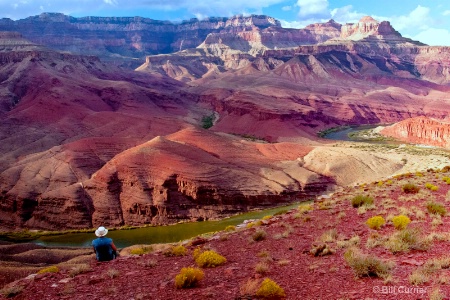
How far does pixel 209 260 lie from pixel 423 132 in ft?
313

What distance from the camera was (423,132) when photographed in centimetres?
9769

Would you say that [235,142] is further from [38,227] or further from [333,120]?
[333,120]

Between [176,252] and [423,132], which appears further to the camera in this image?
[423,132]

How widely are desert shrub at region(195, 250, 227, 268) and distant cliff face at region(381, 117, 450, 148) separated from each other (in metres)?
87.6

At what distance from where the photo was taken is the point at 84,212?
47.7 meters

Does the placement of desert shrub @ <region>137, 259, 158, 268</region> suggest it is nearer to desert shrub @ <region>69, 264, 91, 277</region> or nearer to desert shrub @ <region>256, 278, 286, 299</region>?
desert shrub @ <region>69, 264, 91, 277</region>

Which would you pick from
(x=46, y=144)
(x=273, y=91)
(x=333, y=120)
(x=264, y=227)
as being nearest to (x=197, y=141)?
(x=46, y=144)

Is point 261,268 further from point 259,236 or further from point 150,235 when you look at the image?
point 150,235

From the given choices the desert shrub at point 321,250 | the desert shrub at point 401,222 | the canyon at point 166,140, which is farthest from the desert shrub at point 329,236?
the canyon at point 166,140

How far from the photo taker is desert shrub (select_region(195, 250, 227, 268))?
13943mm

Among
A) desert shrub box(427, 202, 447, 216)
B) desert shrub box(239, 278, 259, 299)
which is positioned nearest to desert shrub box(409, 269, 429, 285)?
desert shrub box(239, 278, 259, 299)

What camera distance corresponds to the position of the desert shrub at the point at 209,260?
13943 mm

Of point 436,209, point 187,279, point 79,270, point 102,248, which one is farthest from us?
point 436,209

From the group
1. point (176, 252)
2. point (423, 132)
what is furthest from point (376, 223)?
point (423, 132)
